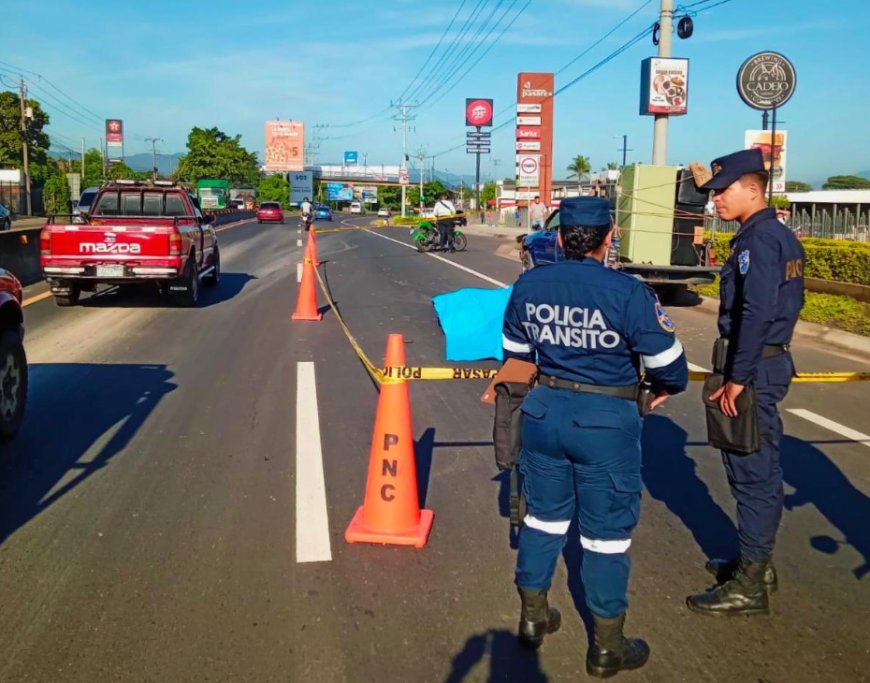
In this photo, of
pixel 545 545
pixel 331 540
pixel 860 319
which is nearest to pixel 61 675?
pixel 331 540

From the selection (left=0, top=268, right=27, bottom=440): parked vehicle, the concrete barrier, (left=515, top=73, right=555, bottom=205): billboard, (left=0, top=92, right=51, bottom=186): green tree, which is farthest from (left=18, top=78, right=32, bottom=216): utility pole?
(left=0, top=268, right=27, bottom=440): parked vehicle

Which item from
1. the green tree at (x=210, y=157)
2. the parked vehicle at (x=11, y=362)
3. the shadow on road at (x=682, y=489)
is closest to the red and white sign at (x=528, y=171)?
the shadow on road at (x=682, y=489)

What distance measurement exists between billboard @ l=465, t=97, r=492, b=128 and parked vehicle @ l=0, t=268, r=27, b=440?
81.0 m

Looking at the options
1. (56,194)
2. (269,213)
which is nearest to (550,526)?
(269,213)

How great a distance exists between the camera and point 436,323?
1280 centimetres

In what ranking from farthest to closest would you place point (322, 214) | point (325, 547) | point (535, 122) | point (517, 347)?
point (322, 214), point (535, 122), point (325, 547), point (517, 347)

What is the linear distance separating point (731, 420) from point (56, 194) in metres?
74.4

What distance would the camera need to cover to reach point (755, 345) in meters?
3.82

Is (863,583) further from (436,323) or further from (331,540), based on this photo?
(436,323)

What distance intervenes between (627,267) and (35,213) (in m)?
59.1

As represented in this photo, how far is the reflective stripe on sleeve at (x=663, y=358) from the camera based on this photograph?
336 cm

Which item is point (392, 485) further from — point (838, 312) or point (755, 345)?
point (838, 312)

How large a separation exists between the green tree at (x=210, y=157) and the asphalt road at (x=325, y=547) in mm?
110119

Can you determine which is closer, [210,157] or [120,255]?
[120,255]
